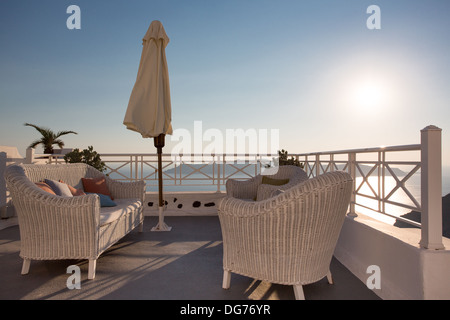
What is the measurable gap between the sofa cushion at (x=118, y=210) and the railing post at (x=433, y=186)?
260 cm

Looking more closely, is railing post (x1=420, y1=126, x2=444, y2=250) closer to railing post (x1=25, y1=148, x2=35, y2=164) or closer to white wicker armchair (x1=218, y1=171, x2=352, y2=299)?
white wicker armchair (x1=218, y1=171, x2=352, y2=299)

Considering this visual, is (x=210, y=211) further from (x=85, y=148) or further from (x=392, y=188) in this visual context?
(x=392, y=188)

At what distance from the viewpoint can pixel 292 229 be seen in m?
1.71

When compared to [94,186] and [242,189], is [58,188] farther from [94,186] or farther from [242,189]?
[242,189]

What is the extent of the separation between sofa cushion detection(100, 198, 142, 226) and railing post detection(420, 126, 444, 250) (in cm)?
260

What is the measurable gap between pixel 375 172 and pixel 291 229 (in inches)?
49.2

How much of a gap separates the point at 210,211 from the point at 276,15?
14.9 feet

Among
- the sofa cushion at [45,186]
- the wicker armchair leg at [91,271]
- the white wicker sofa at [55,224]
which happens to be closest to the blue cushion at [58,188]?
the sofa cushion at [45,186]

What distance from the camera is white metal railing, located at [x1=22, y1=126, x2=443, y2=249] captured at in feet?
5.03

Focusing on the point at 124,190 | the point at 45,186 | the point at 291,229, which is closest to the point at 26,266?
the point at 45,186

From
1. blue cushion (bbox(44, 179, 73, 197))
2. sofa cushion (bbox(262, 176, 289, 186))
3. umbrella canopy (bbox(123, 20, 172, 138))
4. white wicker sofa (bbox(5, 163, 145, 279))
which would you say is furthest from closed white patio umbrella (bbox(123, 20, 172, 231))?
sofa cushion (bbox(262, 176, 289, 186))

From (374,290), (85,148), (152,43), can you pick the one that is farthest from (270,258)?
(85,148)

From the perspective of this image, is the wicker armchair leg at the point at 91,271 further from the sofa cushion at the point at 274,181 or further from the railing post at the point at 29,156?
the railing post at the point at 29,156
